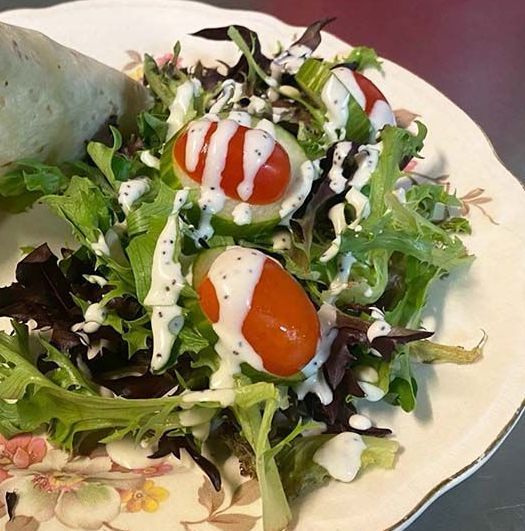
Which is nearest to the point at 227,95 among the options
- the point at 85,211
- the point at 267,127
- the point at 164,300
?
the point at 267,127

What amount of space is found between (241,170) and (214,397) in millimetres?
326

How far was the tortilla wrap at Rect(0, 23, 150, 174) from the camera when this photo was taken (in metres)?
1.32

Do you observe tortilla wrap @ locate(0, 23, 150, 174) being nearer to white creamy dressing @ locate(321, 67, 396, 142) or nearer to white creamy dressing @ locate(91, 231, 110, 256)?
white creamy dressing @ locate(91, 231, 110, 256)

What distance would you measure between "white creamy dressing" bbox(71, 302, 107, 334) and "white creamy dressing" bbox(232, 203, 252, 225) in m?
0.23

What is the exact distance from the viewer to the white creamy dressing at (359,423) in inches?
47.8

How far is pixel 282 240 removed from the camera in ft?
4.38

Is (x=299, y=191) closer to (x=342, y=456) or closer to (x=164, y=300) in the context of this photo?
(x=164, y=300)

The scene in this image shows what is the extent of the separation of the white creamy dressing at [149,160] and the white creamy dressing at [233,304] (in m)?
0.26

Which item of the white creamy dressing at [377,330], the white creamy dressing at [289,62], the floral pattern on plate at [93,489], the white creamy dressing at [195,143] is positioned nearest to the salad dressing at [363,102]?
the white creamy dressing at [289,62]

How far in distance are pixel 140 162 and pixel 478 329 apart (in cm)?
58

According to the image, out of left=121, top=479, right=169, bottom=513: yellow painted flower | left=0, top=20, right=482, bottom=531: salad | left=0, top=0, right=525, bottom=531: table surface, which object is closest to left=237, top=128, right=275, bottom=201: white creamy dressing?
left=0, top=20, right=482, bottom=531: salad

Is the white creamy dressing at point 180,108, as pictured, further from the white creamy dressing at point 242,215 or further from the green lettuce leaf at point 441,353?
the green lettuce leaf at point 441,353

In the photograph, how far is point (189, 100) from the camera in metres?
1.45

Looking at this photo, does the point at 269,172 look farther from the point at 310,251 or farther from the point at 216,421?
the point at 216,421
